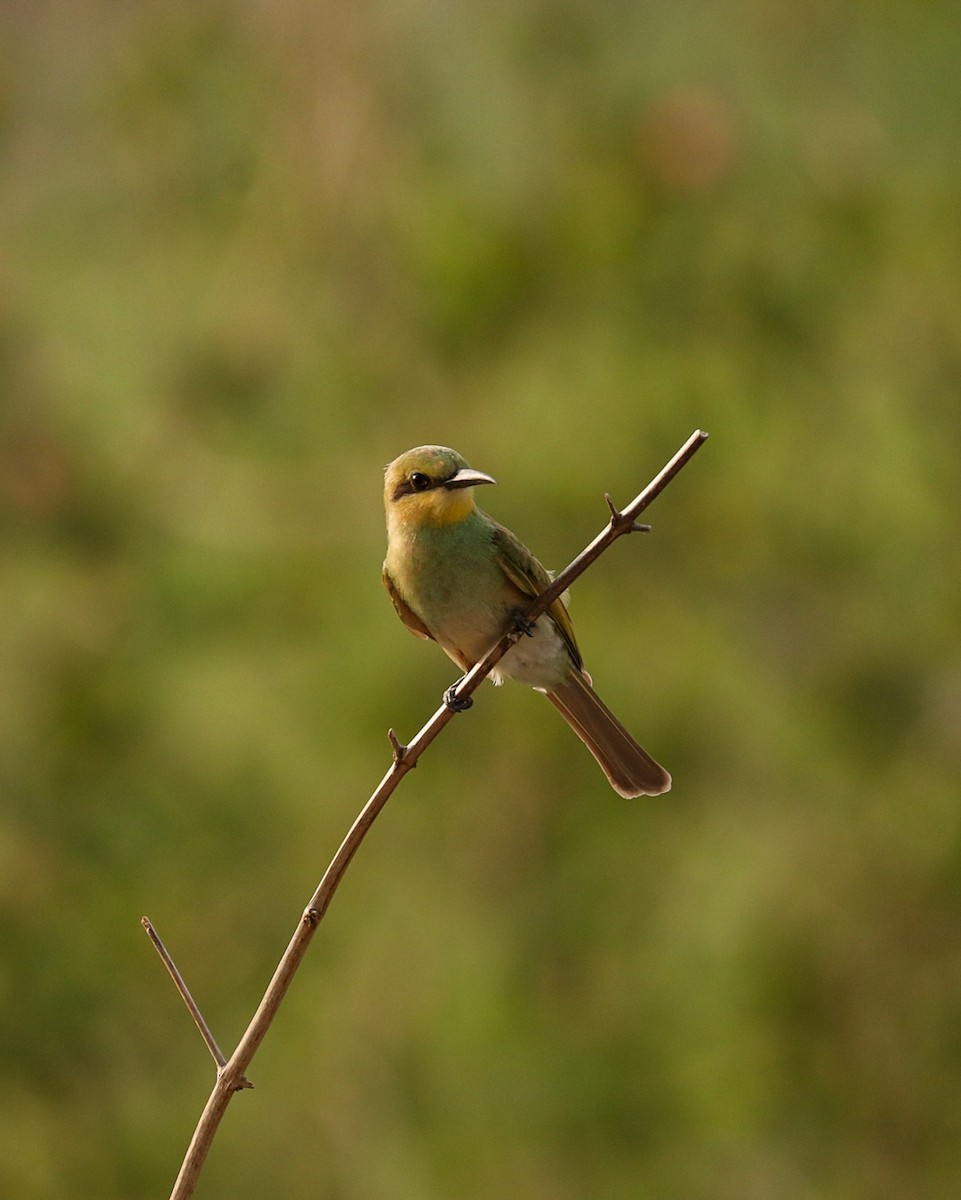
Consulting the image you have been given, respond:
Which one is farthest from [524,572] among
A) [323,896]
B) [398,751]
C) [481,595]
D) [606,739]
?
[323,896]

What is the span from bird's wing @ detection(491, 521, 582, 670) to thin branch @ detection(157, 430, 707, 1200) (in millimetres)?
955

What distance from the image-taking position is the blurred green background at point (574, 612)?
5867mm

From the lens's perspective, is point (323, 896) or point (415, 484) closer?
point (323, 896)

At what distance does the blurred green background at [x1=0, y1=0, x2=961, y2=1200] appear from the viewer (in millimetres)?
5867

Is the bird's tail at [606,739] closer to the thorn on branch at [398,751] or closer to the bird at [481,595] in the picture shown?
the bird at [481,595]

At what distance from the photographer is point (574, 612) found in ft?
19.6

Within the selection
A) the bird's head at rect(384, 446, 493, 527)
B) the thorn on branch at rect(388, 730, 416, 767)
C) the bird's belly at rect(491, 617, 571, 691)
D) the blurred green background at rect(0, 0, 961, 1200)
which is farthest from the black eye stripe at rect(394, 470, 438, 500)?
the blurred green background at rect(0, 0, 961, 1200)

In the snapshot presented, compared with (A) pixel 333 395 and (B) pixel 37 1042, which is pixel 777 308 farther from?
(B) pixel 37 1042

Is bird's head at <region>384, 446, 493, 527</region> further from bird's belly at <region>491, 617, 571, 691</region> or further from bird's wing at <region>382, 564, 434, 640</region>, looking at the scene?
bird's belly at <region>491, 617, 571, 691</region>

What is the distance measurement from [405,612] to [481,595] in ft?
0.53

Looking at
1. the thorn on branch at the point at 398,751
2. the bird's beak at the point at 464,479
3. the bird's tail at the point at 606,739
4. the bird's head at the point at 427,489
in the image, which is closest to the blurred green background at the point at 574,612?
the bird's tail at the point at 606,739

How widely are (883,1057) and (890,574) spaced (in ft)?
6.32

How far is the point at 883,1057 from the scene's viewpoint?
591cm

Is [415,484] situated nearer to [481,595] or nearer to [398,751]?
[481,595]
